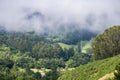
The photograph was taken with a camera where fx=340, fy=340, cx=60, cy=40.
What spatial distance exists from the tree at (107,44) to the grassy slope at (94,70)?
3213cm

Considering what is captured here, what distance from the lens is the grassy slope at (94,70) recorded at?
333 ft

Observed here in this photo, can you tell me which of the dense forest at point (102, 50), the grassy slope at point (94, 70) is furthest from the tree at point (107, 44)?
the grassy slope at point (94, 70)

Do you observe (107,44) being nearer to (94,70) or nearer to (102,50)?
(102,50)

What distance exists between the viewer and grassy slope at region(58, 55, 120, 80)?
102 m

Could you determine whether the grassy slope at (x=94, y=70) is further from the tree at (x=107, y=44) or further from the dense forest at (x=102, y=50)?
the tree at (x=107, y=44)

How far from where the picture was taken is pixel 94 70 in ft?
362

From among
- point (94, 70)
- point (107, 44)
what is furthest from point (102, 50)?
point (94, 70)

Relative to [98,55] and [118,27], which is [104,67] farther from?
[118,27]

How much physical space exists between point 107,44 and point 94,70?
146 ft

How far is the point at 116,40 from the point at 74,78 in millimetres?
47637

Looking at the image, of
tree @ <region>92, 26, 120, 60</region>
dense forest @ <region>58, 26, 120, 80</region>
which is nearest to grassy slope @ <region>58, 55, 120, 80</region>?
dense forest @ <region>58, 26, 120, 80</region>

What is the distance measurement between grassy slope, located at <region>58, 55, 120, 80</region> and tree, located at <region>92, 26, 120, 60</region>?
3213 cm

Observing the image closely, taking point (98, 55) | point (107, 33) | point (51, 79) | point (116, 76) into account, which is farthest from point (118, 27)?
point (116, 76)

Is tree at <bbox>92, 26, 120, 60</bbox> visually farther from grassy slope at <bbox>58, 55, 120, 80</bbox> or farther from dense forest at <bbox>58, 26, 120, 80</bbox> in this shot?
grassy slope at <bbox>58, 55, 120, 80</bbox>
